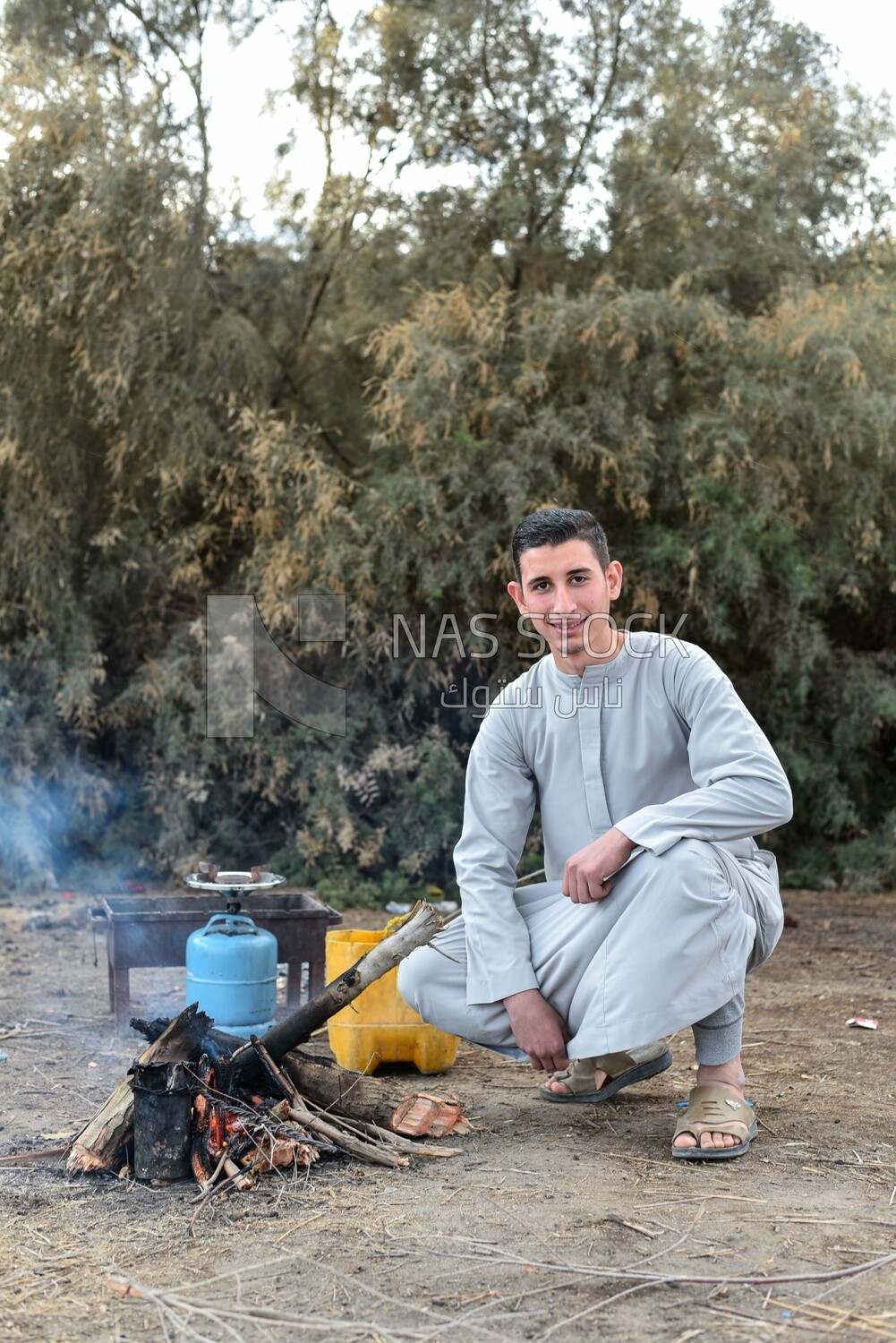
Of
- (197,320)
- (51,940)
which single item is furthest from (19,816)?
(197,320)

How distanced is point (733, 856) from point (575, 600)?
73cm

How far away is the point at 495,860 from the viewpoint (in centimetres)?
299

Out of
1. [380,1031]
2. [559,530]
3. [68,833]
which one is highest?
[559,530]

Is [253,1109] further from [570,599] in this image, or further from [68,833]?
[68,833]

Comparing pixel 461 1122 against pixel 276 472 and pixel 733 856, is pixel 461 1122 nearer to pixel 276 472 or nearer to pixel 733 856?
pixel 733 856

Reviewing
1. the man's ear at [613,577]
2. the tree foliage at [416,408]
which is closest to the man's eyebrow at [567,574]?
the man's ear at [613,577]

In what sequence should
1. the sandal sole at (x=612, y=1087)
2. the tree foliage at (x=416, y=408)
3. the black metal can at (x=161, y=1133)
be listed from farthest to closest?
the tree foliage at (x=416, y=408) < the sandal sole at (x=612, y=1087) < the black metal can at (x=161, y=1133)

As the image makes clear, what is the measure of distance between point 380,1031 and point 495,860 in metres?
0.87

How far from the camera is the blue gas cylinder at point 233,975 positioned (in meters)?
3.63

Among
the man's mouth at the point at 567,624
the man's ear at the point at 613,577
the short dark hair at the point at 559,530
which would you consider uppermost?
the short dark hair at the point at 559,530

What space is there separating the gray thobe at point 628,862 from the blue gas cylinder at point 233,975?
2.67ft

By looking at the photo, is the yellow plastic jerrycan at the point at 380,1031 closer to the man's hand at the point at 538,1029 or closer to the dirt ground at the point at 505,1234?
the dirt ground at the point at 505,1234

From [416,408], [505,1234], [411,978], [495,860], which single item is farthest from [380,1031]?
[416,408]

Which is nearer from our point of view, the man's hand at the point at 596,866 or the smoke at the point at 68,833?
the man's hand at the point at 596,866
